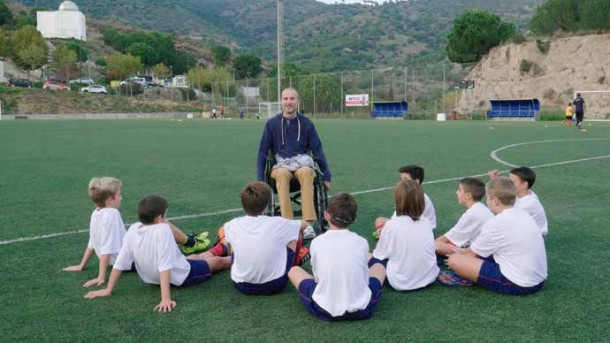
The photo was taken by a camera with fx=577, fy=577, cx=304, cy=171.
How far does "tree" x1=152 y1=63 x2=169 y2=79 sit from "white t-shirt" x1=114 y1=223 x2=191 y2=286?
111m

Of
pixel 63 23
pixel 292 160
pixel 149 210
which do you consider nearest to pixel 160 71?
pixel 63 23

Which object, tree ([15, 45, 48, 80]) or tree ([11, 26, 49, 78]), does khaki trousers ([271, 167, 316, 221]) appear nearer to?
tree ([15, 45, 48, 80])

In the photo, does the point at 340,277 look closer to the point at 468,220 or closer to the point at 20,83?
the point at 468,220

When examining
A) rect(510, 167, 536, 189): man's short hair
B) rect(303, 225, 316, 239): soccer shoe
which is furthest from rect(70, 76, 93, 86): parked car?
rect(510, 167, 536, 189): man's short hair

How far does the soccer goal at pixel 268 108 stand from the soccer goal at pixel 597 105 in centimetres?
2774

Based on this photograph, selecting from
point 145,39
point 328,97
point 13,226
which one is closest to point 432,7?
point 145,39

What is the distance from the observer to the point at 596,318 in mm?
3723

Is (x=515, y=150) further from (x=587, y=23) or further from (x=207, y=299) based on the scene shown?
(x=587, y=23)

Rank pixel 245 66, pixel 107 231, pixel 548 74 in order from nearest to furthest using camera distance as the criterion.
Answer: pixel 107 231
pixel 548 74
pixel 245 66

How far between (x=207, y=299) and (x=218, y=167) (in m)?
8.33

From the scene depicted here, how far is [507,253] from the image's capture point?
13.9 ft

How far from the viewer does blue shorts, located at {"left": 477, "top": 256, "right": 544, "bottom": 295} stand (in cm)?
418

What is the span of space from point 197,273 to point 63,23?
15852 centimetres

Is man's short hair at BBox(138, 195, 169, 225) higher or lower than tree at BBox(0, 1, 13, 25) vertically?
lower
